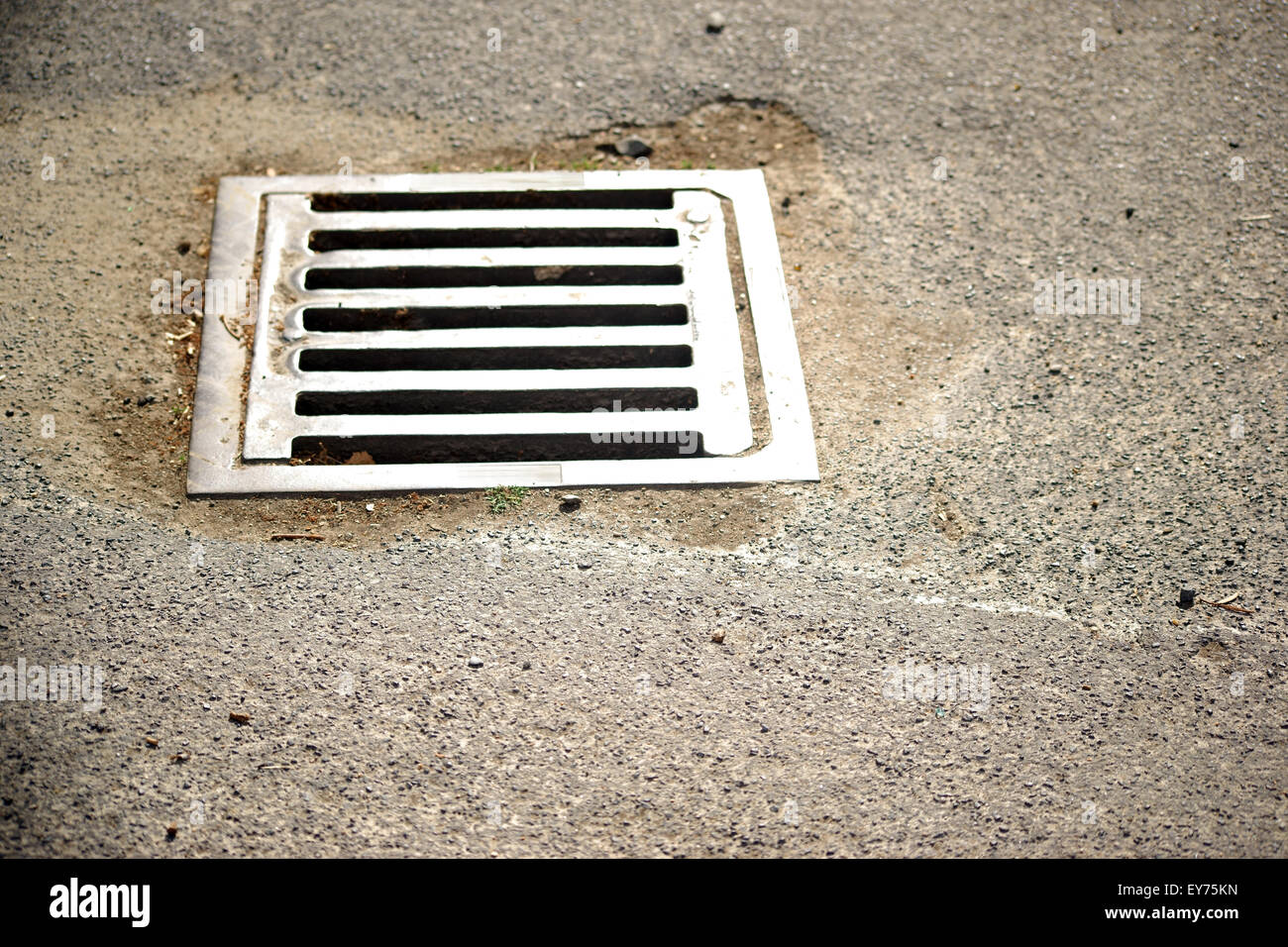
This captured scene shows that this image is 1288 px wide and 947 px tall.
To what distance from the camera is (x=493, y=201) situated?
10.0 feet

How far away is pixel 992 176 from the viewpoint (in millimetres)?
3148

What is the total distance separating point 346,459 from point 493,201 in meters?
0.99

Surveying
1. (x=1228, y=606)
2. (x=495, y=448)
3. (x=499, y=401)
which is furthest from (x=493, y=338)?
(x=1228, y=606)

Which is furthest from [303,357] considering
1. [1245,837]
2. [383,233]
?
[1245,837]

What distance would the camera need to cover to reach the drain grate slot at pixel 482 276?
2.85 metres

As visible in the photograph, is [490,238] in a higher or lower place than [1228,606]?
higher

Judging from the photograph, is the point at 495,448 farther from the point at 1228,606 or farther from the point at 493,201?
the point at 1228,606

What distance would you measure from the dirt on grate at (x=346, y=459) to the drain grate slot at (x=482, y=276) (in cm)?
30

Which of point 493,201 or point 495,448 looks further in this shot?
point 493,201

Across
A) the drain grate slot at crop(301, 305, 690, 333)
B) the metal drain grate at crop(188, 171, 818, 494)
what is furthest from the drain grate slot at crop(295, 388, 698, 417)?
the drain grate slot at crop(301, 305, 690, 333)

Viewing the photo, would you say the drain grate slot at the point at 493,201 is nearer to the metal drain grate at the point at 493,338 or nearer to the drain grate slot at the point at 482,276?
the metal drain grate at the point at 493,338

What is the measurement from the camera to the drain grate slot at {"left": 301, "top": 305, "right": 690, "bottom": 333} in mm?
2795

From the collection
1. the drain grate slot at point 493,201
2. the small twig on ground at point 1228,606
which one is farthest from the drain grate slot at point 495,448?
the small twig on ground at point 1228,606
